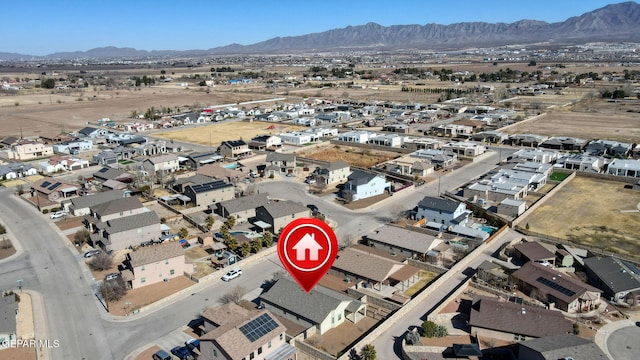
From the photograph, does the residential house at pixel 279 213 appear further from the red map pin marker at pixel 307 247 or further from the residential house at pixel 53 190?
the residential house at pixel 53 190

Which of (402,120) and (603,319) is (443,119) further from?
(603,319)

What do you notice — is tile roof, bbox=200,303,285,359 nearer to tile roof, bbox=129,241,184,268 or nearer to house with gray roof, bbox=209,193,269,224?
tile roof, bbox=129,241,184,268

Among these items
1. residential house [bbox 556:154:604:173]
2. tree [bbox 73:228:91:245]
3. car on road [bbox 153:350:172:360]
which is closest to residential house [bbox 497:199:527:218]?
residential house [bbox 556:154:604:173]

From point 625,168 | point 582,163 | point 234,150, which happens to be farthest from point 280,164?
point 625,168

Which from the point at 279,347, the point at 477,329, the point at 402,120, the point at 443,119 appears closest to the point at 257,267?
the point at 279,347

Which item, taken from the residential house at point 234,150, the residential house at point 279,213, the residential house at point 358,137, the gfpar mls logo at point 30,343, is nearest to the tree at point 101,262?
the gfpar mls logo at point 30,343

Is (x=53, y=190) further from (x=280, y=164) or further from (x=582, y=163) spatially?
(x=582, y=163)
